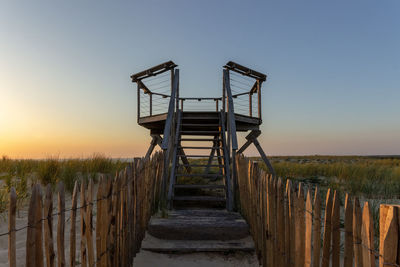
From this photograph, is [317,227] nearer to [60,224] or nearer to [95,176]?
[60,224]

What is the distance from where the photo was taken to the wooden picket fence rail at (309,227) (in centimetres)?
147

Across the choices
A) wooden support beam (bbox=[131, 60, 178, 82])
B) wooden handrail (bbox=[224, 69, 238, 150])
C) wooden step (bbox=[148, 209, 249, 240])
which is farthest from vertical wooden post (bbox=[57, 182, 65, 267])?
wooden support beam (bbox=[131, 60, 178, 82])

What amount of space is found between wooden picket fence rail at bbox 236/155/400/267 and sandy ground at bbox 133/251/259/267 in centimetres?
26

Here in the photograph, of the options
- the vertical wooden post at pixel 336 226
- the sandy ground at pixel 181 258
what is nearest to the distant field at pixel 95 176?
the sandy ground at pixel 181 258

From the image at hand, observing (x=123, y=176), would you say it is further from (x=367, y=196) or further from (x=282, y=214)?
(x=367, y=196)

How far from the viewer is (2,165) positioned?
9.95 m

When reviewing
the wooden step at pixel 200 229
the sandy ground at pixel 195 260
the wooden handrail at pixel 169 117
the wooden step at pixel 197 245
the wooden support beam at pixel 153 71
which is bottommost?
the sandy ground at pixel 195 260

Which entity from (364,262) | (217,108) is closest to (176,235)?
(364,262)

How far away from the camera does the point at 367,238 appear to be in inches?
63.2

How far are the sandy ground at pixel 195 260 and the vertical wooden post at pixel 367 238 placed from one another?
248 cm

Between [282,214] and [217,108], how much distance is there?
816 centimetres

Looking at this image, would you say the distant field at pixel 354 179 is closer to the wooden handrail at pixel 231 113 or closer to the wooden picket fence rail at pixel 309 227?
the wooden handrail at pixel 231 113

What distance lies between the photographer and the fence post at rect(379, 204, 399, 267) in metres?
1.40

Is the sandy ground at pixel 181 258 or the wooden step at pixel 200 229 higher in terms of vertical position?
the wooden step at pixel 200 229
